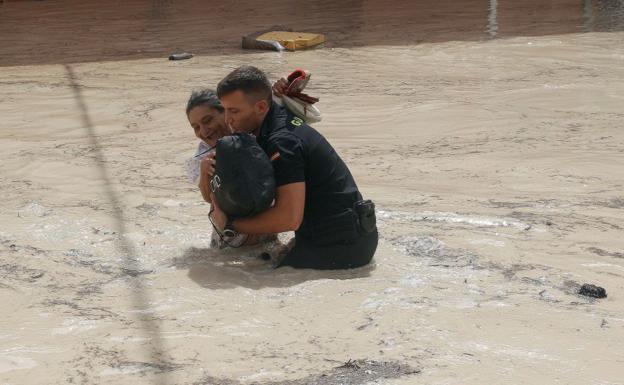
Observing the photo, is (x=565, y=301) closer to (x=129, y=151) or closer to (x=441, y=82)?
(x=129, y=151)

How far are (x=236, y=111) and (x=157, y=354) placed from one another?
4.20ft

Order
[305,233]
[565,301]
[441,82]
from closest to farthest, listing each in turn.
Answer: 1. [565,301]
2. [305,233]
3. [441,82]

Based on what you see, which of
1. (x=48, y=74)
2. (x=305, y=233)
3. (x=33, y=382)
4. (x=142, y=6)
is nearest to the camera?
(x=33, y=382)

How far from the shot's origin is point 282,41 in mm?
12094

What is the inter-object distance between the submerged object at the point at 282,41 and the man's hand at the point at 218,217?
7217 millimetres

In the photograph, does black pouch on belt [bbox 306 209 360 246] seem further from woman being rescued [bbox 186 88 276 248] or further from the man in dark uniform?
woman being rescued [bbox 186 88 276 248]

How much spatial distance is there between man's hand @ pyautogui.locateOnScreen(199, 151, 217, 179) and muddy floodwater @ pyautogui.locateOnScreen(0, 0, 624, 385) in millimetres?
450

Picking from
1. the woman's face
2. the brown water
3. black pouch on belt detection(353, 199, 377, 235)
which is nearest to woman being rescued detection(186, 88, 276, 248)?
the woman's face

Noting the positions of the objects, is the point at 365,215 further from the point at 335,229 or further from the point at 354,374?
the point at 354,374

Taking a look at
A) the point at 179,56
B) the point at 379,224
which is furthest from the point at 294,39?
the point at 379,224

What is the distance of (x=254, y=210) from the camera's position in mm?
4707

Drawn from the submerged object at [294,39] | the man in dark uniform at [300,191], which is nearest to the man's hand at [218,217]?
the man in dark uniform at [300,191]

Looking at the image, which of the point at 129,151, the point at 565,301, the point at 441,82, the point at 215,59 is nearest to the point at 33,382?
the point at 565,301

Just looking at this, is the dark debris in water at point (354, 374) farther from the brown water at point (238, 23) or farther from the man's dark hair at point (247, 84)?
the brown water at point (238, 23)
